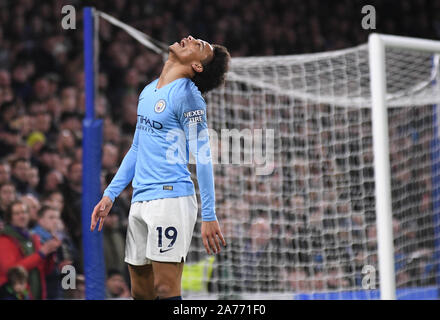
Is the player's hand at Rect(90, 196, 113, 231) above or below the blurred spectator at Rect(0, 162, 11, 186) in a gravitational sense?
below

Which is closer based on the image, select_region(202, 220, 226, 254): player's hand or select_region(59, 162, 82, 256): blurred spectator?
select_region(202, 220, 226, 254): player's hand

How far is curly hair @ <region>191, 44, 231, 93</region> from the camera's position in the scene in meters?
3.05

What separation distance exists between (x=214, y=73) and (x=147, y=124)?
37 cm

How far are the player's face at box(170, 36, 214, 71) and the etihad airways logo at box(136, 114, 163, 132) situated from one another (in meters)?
0.29

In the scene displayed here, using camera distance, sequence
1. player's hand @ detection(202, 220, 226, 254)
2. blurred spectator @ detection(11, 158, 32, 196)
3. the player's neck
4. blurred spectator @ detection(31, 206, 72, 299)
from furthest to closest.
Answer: blurred spectator @ detection(11, 158, 32, 196)
blurred spectator @ detection(31, 206, 72, 299)
the player's neck
player's hand @ detection(202, 220, 226, 254)

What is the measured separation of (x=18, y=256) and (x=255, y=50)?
5.46 m

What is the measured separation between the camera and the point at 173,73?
9.75 ft

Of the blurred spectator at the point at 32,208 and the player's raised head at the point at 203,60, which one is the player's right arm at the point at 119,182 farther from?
the blurred spectator at the point at 32,208

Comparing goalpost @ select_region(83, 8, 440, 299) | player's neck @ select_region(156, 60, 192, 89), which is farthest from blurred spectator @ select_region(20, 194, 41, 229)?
player's neck @ select_region(156, 60, 192, 89)

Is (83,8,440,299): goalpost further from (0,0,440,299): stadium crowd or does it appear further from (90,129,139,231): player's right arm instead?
(90,129,139,231): player's right arm

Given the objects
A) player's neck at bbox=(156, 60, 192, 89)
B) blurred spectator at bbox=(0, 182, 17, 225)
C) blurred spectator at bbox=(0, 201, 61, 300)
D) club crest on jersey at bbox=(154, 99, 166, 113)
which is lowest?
blurred spectator at bbox=(0, 201, 61, 300)

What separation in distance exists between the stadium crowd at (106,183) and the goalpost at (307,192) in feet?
0.05

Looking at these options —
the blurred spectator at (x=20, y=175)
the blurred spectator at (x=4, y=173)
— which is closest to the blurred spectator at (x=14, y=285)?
the blurred spectator at (x=4, y=173)
